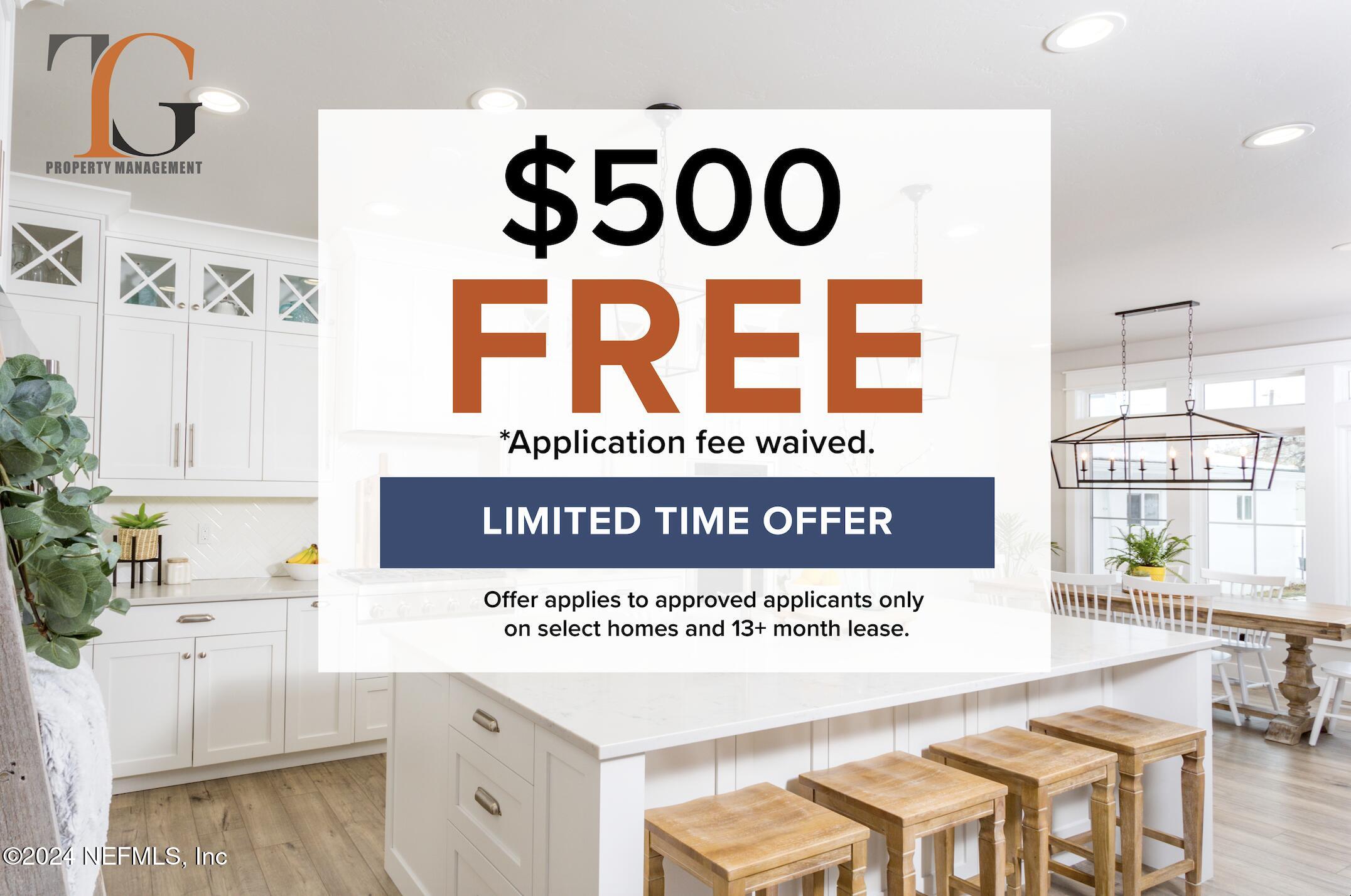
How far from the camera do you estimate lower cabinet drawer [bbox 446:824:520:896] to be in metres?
2.00

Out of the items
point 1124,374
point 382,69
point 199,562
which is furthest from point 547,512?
point 1124,374

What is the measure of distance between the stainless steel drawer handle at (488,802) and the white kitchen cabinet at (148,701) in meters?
2.14

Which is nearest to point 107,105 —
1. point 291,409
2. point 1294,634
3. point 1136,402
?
point 291,409

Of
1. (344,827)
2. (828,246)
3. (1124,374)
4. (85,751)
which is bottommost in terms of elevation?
(344,827)

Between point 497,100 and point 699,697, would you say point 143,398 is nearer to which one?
point 497,100

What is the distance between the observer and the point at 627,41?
2.27 meters

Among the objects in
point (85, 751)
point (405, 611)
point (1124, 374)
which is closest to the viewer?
point (85, 751)

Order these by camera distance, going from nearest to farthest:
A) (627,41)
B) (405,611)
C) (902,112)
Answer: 1. (627,41)
2. (902,112)
3. (405,611)

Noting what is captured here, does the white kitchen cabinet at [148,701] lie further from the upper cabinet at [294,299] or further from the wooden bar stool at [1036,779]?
the wooden bar stool at [1036,779]

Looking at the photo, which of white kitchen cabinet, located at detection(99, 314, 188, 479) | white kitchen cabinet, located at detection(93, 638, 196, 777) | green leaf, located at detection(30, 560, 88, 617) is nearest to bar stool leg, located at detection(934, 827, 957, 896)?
green leaf, located at detection(30, 560, 88, 617)

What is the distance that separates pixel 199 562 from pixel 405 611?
3.67 ft

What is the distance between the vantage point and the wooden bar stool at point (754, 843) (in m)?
1.62

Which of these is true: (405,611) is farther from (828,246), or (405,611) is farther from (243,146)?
(828,246)

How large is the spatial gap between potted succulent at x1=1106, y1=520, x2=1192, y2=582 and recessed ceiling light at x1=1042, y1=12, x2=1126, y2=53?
4362mm
